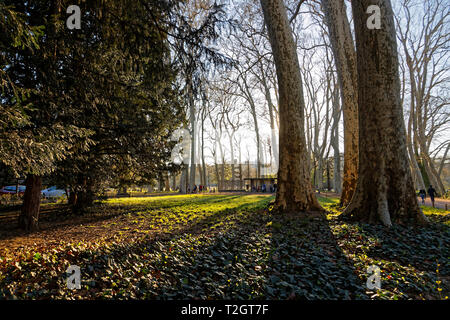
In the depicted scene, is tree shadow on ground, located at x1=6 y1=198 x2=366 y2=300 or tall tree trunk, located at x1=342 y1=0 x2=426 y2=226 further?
tall tree trunk, located at x1=342 y1=0 x2=426 y2=226

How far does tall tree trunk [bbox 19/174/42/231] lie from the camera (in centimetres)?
659

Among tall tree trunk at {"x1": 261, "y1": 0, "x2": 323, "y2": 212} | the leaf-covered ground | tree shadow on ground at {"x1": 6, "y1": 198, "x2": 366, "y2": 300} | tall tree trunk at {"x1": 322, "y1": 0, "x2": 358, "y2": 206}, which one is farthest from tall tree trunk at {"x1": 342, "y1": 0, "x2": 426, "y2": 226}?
tall tree trunk at {"x1": 322, "y1": 0, "x2": 358, "y2": 206}

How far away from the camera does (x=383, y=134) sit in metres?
5.45

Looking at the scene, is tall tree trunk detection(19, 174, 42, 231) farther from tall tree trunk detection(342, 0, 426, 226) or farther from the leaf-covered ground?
tall tree trunk detection(342, 0, 426, 226)

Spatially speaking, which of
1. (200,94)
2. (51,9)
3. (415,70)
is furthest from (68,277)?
(415,70)

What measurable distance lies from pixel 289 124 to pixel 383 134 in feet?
8.47

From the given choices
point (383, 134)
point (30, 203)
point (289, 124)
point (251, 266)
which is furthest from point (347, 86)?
point (30, 203)

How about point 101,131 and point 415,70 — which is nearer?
point 101,131

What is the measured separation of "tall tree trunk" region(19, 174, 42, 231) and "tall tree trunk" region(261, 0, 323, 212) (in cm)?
730

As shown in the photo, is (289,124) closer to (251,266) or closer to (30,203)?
(251,266)

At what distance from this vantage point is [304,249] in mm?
4023

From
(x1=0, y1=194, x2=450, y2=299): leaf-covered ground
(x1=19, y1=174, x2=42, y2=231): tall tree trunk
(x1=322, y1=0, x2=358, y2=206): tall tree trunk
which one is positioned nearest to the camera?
(x1=0, y1=194, x2=450, y2=299): leaf-covered ground
